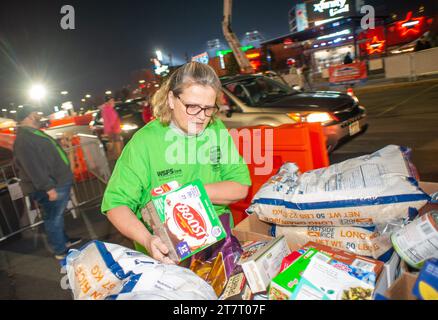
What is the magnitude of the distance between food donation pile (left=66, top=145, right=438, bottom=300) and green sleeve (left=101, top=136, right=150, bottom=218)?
20 centimetres

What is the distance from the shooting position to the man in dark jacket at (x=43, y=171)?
156 inches

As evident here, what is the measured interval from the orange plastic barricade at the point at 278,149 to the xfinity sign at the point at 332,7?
1983 inches

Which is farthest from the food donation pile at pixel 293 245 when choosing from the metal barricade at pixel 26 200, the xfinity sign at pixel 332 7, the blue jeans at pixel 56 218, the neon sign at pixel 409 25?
the xfinity sign at pixel 332 7

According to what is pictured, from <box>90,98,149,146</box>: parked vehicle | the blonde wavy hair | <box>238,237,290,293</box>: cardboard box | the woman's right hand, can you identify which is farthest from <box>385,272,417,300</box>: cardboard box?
<box>90,98,149,146</box>: parked vehicle

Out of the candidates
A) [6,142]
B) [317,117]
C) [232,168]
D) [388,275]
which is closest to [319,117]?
[317,117]

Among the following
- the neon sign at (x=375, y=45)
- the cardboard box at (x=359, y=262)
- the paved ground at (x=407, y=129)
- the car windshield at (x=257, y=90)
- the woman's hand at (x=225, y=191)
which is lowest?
the paved ground at (x=407, y=129)

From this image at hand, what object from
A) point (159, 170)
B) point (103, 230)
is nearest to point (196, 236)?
point (159, 170)

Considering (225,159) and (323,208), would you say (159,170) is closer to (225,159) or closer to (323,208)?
(225,159)

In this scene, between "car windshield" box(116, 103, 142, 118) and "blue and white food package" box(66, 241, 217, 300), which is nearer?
"blue and white food package" box(66, 241, 217, 300)

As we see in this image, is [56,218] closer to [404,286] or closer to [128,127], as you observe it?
[404,286]

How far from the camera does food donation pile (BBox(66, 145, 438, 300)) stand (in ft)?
3.84

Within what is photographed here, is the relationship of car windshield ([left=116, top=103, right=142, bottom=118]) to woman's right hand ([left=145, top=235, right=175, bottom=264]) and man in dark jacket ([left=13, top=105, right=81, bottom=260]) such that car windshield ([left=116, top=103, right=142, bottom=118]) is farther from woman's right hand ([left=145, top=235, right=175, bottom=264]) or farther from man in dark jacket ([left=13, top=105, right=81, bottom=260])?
woman's right hand ([left=145, top=235, right=175, bottom=264])

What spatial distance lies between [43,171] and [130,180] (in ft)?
9.41

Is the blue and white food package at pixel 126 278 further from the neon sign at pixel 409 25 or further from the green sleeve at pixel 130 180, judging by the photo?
the neon sign at pixel 409 25
